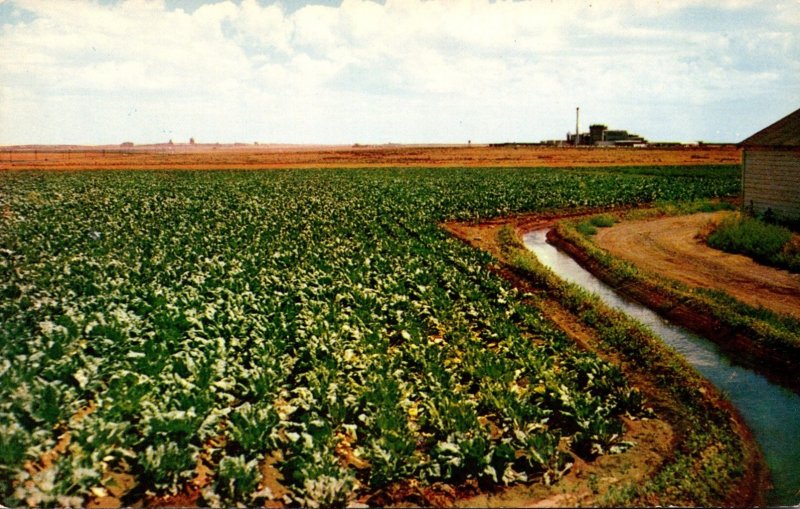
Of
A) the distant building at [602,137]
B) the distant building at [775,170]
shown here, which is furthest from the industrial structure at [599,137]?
the distant building at [775,170]

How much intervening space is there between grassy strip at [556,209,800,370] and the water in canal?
619 mm

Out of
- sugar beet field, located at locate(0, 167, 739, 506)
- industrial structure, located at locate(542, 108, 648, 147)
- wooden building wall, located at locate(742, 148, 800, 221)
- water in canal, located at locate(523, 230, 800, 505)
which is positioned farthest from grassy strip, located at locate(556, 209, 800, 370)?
industrial structure, located at locate(542, 108, 648, 147)

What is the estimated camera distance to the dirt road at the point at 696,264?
13.9m

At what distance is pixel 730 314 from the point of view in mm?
12086

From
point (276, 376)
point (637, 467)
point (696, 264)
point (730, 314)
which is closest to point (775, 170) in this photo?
point (696, 264)

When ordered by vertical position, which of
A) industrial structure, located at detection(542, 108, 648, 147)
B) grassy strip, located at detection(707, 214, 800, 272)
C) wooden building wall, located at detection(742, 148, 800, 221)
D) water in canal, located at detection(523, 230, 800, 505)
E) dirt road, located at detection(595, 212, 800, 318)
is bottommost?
water in canal, located at detection(523, 230, 800, 505)

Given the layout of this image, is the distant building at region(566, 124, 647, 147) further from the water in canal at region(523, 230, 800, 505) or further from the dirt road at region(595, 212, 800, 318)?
the water in canal at region(523, 230, 800, 505)

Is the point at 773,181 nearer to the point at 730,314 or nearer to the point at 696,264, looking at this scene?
the point at 696,264

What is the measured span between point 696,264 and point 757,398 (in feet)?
30.5

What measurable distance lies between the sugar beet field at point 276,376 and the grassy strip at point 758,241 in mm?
8963

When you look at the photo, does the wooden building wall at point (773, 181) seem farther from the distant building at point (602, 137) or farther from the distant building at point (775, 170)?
the distant building at point (602, 137)

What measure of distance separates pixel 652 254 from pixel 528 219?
397 inches

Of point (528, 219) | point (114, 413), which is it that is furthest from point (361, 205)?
point (114, 413)

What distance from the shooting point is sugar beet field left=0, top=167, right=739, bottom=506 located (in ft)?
20.2
